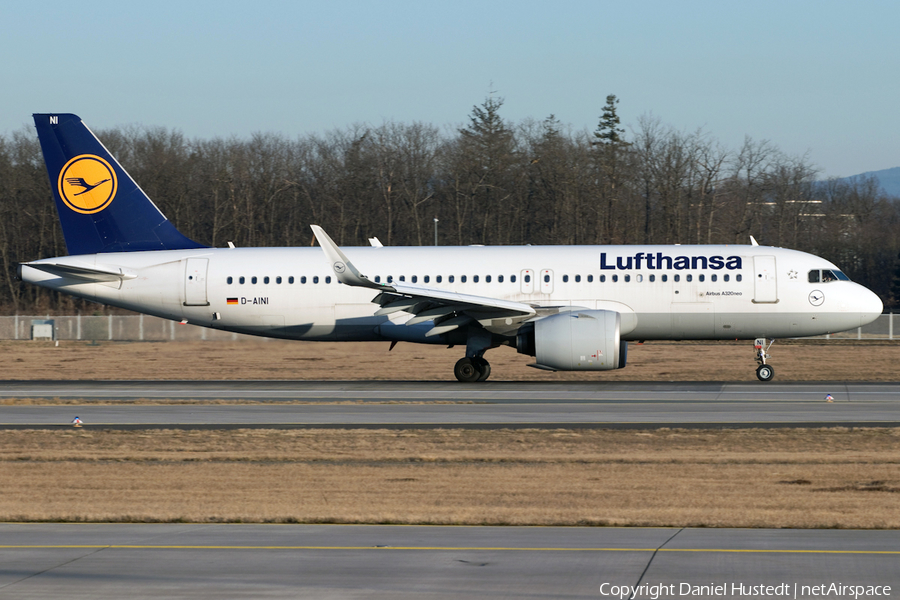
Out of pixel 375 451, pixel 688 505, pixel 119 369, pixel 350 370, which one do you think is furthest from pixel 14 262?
pixel 688 505

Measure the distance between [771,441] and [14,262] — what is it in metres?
65.1

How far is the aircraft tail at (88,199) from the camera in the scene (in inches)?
1198

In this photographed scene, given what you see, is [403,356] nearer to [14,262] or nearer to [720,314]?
[720,314]

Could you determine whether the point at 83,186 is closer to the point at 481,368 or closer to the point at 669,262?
the point at 481,368

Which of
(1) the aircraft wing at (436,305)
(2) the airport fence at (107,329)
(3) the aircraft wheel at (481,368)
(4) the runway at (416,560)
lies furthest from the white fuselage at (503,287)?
(4) the runway at (416,560)

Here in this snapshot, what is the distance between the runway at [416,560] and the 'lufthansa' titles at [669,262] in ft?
61.7

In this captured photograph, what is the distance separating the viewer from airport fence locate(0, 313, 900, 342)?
4806 centimetres

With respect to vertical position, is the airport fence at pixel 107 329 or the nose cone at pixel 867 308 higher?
the nose cone at pixel 867 308

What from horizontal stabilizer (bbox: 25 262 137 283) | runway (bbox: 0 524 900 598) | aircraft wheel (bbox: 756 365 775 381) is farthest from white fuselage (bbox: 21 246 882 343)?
runway (bbox: 0 524 900 598)

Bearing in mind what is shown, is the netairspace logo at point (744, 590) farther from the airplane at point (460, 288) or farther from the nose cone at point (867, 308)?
the nose cone at point (867, 308)

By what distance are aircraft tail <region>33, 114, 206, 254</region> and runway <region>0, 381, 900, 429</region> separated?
14.6ft

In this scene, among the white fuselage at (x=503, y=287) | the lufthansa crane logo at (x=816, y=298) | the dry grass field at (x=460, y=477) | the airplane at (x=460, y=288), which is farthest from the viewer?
the white fuselage at (x=503, y=287)

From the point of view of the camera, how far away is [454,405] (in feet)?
76.0

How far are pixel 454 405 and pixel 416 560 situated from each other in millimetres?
14413
